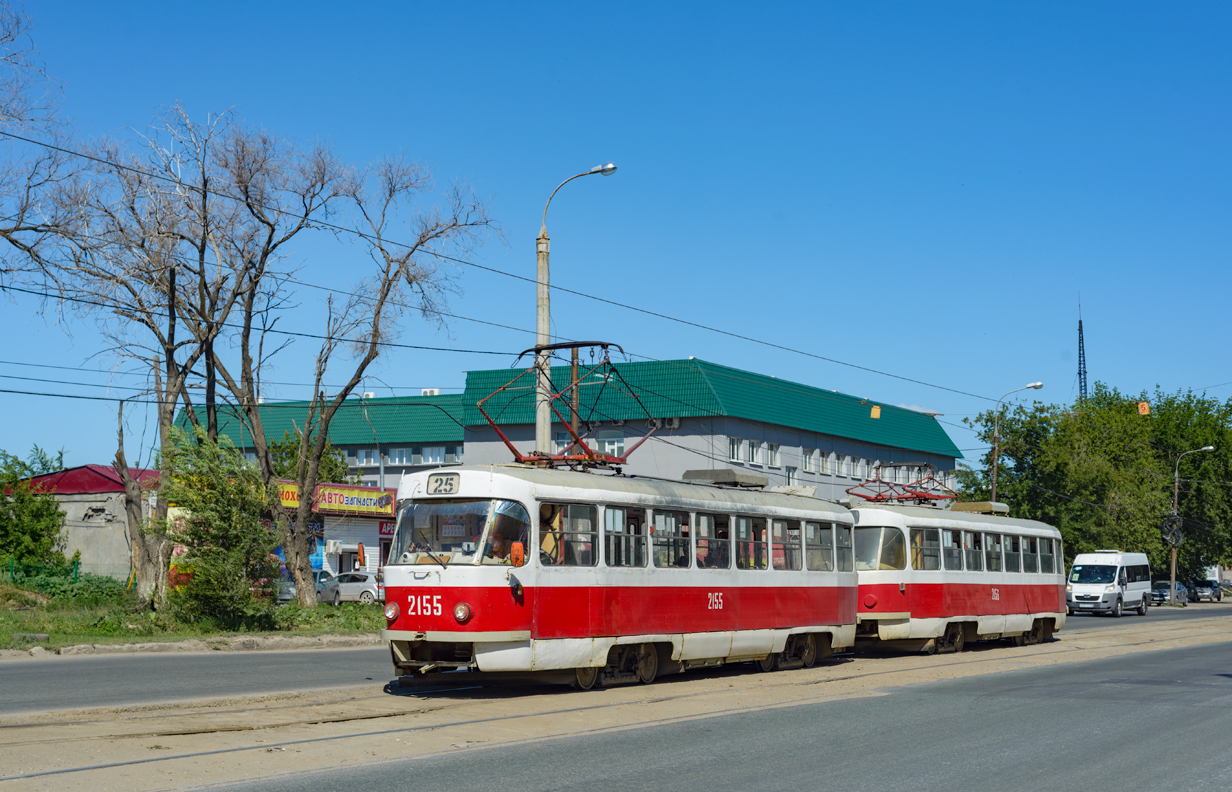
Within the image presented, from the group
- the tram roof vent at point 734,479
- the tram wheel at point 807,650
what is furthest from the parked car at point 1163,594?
the tram roof vent at point 734,479

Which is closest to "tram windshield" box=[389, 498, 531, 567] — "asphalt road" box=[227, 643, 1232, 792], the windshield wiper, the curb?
the windshield wiper

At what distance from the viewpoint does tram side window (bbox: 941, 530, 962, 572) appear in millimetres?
23844

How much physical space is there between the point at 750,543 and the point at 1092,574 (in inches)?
1380

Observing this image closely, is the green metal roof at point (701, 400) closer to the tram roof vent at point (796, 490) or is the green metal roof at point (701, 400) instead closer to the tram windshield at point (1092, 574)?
the tram windshield at point (1092, 574)

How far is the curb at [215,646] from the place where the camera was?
2044cm

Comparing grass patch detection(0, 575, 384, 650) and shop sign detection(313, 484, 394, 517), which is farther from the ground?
shop sign detection(313, 484, 394, 517)

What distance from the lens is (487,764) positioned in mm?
9203

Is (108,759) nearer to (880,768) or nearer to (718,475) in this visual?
(880,768)

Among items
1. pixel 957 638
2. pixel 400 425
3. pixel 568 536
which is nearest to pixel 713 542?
pixel 568 536

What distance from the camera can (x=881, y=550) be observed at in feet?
73.9

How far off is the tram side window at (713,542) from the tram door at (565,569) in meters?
2.47

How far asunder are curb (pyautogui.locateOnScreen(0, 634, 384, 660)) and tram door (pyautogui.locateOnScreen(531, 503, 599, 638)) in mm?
10949

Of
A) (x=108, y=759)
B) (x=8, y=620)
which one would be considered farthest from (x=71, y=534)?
(x=108, y=759)

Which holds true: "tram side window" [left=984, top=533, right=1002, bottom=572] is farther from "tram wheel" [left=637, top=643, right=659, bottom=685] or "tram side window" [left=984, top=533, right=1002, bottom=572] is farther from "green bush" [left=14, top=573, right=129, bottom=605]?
"green bush" [left=14, top=573, right=129, bottom=605]
